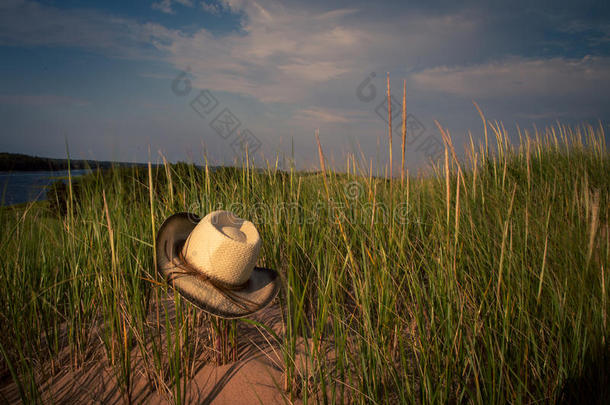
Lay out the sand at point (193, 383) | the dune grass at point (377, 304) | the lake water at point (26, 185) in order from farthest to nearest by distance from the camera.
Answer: the lake water at point (26, 185) < the sand at point (193, 383) < the dune grass at point (377, 304)

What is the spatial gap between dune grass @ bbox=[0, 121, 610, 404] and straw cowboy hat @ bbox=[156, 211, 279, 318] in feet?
0.57

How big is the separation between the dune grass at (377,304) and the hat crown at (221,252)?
21 cm

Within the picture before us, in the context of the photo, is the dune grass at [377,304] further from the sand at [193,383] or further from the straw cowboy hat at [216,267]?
the straw cowboy hat at [216,267]

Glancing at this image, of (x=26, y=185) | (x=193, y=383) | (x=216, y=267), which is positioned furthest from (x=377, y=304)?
(x=26, y=185)

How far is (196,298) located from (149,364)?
0.76m

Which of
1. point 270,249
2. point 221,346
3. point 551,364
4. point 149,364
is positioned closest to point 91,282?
point 149,364

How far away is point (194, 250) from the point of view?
4.49 ft

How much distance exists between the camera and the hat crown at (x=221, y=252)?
129 centimetres

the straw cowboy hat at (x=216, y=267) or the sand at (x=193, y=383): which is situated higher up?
the straw cowboy hat at (x=216, y=267)

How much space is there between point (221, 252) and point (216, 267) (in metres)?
0.08

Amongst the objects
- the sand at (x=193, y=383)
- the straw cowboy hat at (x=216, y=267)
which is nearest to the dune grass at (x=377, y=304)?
the sand at (x=193, y=383)

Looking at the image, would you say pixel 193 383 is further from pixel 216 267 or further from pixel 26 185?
pixel 26 185

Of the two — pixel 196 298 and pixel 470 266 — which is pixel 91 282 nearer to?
pixel 196 298

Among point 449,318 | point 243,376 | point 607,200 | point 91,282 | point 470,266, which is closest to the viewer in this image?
point 449,318
